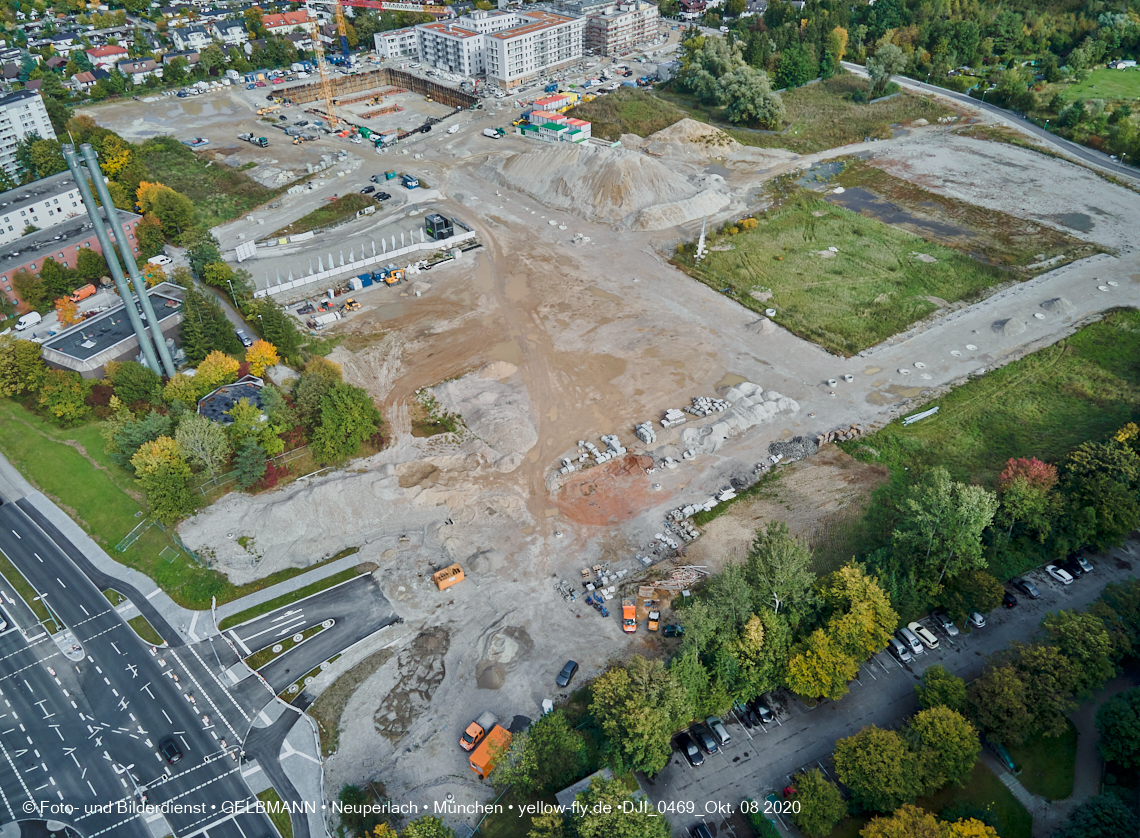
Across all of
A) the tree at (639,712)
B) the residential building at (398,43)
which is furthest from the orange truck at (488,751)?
the residential building at (398,43)

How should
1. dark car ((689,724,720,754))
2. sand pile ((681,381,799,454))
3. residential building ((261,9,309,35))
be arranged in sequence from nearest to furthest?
dark car ((689,724,720,754))
sand pile ((681,381,799,454))
residential building ((261,9,309,35))

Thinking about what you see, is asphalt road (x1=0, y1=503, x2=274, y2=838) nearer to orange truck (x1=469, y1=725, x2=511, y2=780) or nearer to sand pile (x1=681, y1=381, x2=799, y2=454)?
orange truck (x1=469, y1=725, x2=511, y2=780)

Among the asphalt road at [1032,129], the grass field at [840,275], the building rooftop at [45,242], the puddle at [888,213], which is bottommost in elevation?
the grass field at [840,275]

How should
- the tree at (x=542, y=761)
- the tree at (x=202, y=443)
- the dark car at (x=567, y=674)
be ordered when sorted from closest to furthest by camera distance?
the tree at (x=542, y=761) < the dark car at (x=567, y=674) < the tree at (x=202, y=443)

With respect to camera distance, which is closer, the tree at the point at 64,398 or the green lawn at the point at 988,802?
the green lawn at the point at 988,802

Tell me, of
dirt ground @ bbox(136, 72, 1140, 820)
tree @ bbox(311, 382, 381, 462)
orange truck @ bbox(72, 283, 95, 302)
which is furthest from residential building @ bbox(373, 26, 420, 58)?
tree @ bbox(311, 382, 381, 462)

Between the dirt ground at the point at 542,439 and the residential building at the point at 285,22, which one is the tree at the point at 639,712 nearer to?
the dirt ground at the point at 542,439

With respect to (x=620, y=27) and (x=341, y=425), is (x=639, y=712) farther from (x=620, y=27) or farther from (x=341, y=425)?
(x=620, y=27)

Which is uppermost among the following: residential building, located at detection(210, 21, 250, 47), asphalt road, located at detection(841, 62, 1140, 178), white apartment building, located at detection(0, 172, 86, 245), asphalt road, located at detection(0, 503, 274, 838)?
residential building, located at detection(210, 21, 250, 47)
